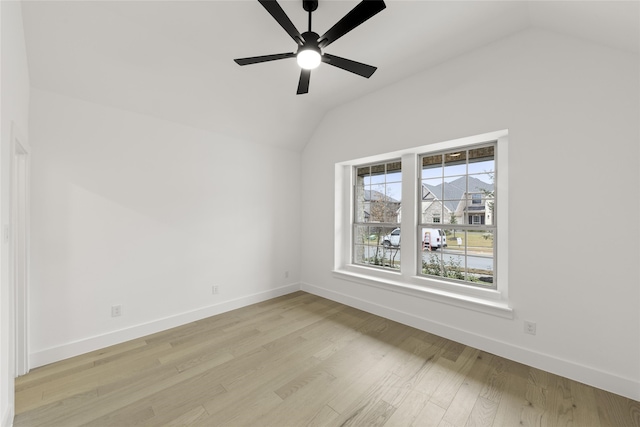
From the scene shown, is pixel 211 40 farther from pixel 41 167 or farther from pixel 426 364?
pixel 426 364

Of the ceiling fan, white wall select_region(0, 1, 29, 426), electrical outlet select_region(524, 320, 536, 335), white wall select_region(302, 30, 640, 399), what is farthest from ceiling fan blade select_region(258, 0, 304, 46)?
electrical outlet select_region(524, 320, 536, 335)

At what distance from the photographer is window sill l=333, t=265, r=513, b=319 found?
8.57 ft

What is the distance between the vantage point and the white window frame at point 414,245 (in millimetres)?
2713

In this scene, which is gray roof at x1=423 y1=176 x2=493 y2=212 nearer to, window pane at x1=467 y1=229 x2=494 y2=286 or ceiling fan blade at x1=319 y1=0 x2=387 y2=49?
window pane at x1=467 y1=229 x2=494 y2=286

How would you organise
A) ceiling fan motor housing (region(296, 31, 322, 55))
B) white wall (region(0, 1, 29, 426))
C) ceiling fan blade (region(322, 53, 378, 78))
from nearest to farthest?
white wall (region(0, 1, 29, 426)) < ceiling fan motor housing (region(296, 31, 322, 55)) < ceiling fan blade (region(322, 53, 378, 78))

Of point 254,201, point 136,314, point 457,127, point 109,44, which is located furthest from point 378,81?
point 136,314

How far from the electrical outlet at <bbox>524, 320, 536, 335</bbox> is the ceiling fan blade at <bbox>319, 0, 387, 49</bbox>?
9.45ft

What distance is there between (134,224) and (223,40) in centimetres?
219

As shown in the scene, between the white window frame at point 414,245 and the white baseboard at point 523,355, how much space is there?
0.29m

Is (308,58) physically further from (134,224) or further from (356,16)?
(134,224)

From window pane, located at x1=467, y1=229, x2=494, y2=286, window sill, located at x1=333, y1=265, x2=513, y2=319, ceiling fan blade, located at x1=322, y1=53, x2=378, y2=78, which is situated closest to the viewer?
ceiling fan blade, located at x1=322, y1=53, x2=378, y2=78

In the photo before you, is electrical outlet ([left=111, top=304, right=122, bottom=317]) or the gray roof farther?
the gray roof

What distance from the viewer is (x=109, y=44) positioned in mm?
2297

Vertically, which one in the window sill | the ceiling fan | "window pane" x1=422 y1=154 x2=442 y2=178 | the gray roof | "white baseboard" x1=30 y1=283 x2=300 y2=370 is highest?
the ceiling fan
